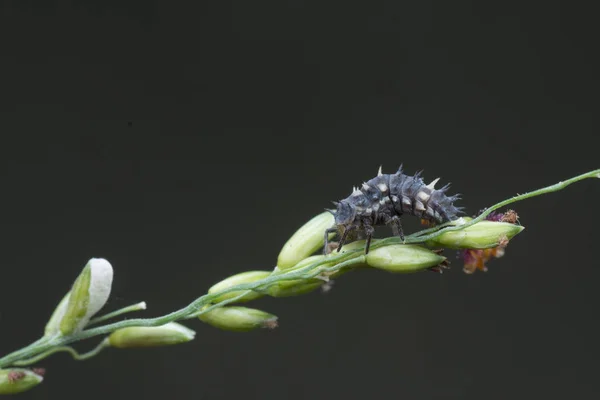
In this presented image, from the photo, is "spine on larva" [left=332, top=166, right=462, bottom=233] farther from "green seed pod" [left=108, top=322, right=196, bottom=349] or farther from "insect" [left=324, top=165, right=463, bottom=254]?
"green seed pod" [left=108, top=322, right=196, bottom=349]

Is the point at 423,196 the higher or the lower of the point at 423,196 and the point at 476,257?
the higher

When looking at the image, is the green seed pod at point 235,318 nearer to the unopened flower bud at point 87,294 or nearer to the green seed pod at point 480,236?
the unopened flower bud at point 87,294

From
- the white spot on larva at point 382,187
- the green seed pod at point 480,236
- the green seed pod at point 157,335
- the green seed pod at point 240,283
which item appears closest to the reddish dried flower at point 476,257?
the green seed pod at point 480,236

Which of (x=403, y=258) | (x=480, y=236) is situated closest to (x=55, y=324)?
(x=403, y=258)

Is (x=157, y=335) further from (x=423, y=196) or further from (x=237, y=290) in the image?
(x=423, y=196)

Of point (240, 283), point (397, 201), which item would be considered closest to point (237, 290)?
point (240, 283)

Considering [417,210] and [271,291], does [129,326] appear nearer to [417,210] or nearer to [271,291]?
Answer: [271,291]
